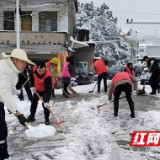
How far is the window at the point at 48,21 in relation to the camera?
18844mm

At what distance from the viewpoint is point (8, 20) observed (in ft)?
63.0

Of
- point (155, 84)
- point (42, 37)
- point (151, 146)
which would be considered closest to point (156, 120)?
point (151, 146)

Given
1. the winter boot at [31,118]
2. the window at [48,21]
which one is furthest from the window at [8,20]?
the winter boot at [31,118]

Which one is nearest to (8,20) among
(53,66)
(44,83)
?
(53,66)

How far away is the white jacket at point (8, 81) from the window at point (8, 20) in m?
16.1

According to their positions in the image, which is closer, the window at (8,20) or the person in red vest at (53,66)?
the person in red vest at (53,66)

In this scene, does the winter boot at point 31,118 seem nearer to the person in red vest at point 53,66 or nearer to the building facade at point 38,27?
the person in red vest at point 53,66


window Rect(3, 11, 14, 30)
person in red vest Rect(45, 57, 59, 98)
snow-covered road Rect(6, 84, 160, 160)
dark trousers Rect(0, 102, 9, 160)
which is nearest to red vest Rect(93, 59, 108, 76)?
person in red vest Rect(45, 57, 59, 98)

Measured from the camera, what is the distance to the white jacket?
146 inches

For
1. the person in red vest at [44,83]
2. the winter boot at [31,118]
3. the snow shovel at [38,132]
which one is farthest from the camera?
the winter boot at [31,118]

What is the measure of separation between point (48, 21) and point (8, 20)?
2.69 meters

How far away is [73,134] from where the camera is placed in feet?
18.5

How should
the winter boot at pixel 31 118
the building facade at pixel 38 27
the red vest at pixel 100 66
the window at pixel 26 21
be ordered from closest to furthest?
the winter boot at pixel 31 118
the red vest at pixel 100 66
the building facade at pixel 38 27
the window at pixel 26 21

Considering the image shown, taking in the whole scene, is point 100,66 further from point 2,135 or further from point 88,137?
point 2,135
